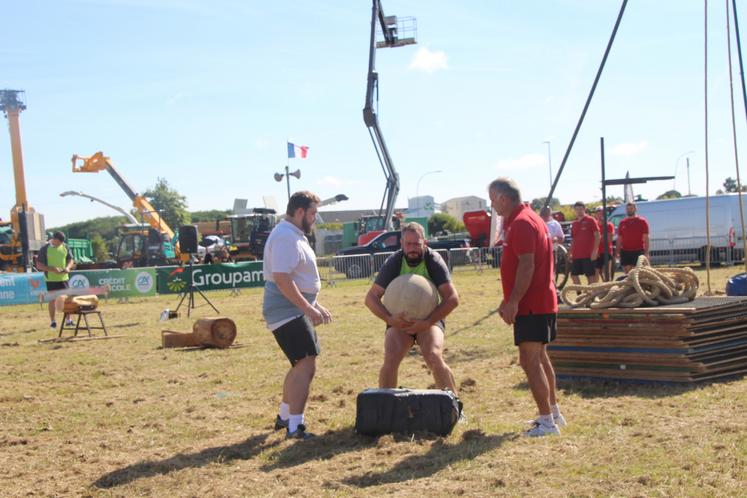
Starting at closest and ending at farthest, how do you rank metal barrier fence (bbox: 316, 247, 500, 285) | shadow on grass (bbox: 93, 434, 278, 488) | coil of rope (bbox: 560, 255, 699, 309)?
shadow on grass (bbox: 93, 434, 278, 488) → coil of rope (bbox: 560, 255, 699, 309) → metal barrier fence (bbox: 316, 247, 500, 285)

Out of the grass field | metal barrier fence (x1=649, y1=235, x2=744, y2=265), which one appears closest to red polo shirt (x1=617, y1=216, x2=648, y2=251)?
the grass field

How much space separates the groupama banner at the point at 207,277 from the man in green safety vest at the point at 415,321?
55.0ft

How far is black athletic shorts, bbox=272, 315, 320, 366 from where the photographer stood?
5.97m

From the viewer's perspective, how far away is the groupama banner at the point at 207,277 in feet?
75.0

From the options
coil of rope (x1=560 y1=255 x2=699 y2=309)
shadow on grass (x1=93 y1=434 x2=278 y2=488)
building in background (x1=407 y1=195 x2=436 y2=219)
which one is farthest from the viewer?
building in background (x1=407 y1=195 x2=436 y2=219)

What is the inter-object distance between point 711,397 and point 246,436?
12.8 ft

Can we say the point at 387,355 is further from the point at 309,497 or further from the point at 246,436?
the point at 309,497

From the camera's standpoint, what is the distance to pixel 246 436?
6.22 m

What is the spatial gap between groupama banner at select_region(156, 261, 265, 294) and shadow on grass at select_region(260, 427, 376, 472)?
1720 centimetres

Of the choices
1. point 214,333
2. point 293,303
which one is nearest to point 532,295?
point 293,303

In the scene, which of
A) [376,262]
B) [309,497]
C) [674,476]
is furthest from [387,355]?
[376,262]

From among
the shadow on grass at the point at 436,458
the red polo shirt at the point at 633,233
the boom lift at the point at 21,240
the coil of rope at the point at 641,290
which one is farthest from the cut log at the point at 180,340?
the boom lift at the point at 21,240

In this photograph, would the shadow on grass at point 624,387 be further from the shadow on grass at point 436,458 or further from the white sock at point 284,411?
the white sock at point 284,411

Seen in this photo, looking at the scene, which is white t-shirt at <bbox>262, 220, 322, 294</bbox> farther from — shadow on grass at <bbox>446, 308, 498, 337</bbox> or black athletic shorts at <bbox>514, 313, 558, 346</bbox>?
shadow on grass at <bbox>446, 308, 498, 337</bbox>
